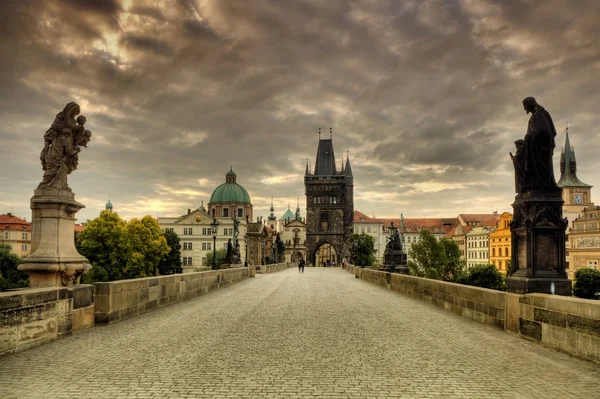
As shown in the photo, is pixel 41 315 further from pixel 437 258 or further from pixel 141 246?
pixel 437 258

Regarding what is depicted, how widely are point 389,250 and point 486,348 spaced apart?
23017 mm

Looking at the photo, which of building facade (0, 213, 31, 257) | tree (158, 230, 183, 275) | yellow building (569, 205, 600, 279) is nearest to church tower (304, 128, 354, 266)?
tree (158, 230, 183, 275)

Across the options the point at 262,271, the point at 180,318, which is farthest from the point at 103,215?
the point at 180,318

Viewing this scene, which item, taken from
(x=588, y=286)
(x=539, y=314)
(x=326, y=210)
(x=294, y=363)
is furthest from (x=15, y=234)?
(x=539, y=314)

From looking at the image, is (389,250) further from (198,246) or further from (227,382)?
(198,246)

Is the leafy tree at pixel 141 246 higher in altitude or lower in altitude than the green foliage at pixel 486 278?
higher

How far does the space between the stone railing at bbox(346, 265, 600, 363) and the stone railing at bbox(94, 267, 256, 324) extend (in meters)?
6.81

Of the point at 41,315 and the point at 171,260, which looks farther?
the point at 171,260

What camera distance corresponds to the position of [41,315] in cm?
748

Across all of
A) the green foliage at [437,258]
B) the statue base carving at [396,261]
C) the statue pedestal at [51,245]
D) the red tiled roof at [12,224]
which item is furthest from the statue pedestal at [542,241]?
the red tiled roof at [12,224]

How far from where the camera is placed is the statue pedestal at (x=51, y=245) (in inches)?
335

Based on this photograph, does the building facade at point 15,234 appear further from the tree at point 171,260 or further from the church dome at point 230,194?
the church dome at point 230,194

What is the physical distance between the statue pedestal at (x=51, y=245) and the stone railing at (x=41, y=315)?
354 mm

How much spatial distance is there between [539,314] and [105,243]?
206 feet
